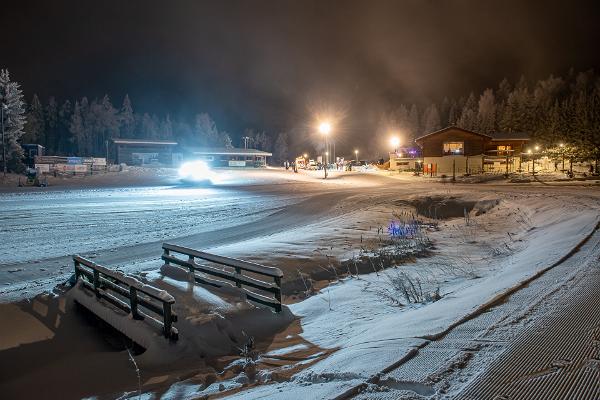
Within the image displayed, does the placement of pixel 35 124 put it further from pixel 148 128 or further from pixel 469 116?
pixel 469 116

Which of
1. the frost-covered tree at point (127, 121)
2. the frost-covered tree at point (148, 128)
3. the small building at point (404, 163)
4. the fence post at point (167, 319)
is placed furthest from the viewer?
the frost-covered tree at point (148, 128)

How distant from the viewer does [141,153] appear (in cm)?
9812

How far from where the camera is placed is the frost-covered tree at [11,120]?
6234 centimetres

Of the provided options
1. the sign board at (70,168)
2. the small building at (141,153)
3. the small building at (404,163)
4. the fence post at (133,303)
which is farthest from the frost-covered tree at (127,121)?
the fence post at (133,303)

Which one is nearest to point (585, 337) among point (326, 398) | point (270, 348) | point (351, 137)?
point (326, 398)

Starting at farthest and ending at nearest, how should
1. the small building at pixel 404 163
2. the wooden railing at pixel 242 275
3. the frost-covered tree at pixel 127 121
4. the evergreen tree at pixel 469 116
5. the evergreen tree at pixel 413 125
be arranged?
the evergreen tree at pixel 413 125, the frost-covered tree at pixel 127 121, the evergreen tree at pixel 469 116, the small building at pixel 404 163, the wooden railing at pixel 242 275

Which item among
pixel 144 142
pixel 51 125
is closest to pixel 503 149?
pixel 144 142

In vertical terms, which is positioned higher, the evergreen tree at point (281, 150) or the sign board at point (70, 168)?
the evergreen tree at point (281, 150)

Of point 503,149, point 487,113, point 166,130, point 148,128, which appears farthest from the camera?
point 166,130

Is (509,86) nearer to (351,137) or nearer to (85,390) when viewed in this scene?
(351,137)

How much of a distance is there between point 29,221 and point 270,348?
71.5 ft

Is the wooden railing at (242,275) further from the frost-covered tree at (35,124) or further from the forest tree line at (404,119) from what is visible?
the frost-covered tree at (35,124)

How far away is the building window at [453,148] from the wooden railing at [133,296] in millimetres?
60072

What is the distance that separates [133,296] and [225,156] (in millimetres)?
93599
